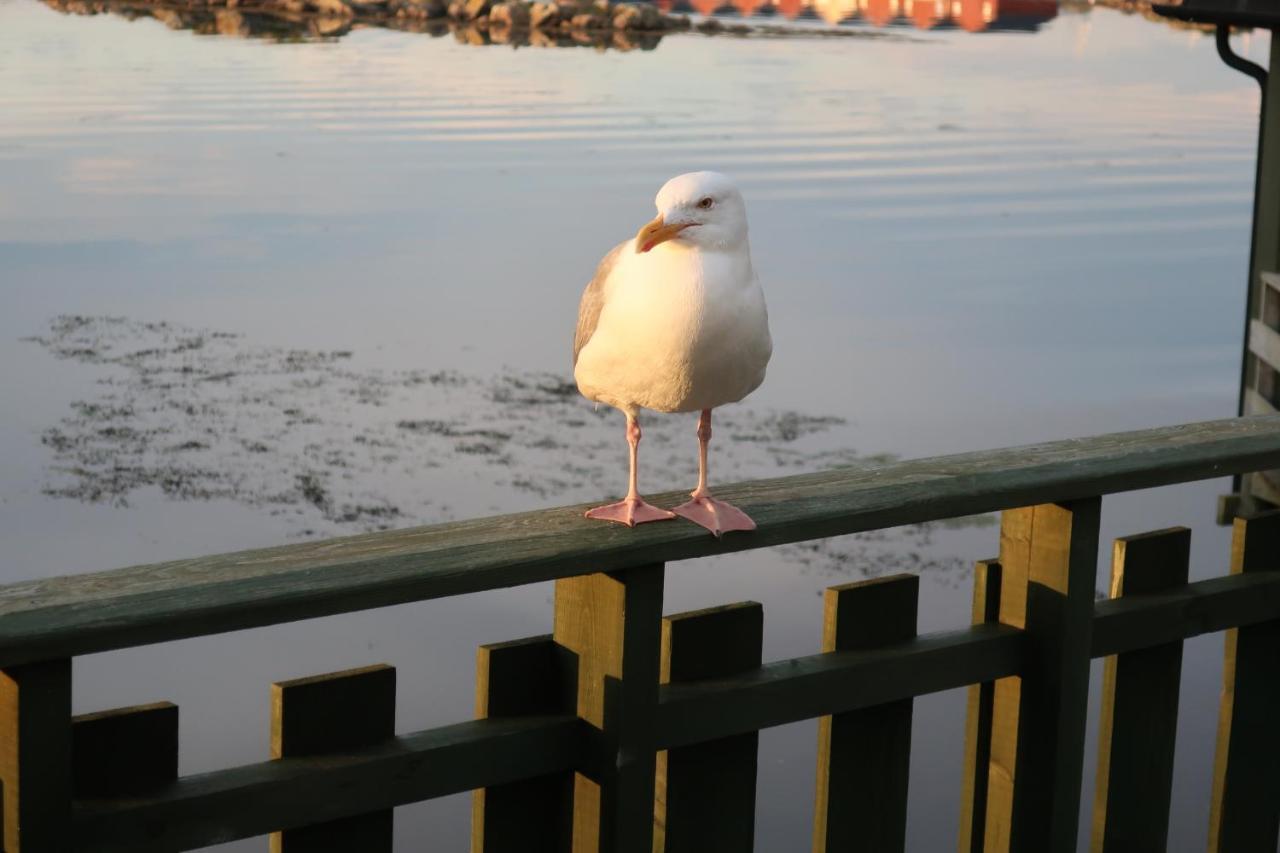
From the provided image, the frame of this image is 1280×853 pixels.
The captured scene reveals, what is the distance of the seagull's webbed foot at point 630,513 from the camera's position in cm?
182

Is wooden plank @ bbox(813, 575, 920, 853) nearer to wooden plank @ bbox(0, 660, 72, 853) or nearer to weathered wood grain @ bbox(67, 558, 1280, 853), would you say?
weathered wood grain @ bbox(67, 558, 1280, 853)

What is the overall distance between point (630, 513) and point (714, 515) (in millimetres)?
99

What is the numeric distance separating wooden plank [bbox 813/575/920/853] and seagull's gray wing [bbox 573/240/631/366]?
486 mm

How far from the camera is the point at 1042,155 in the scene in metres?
17.4

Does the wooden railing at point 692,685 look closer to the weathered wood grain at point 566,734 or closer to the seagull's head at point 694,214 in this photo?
the weathered wood grain at point 566,734

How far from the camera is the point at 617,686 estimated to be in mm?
1820

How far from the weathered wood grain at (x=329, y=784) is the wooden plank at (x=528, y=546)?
0.59 ft

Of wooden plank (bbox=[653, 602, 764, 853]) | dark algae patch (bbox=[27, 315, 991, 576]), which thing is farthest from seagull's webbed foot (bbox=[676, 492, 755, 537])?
dark algae patch (bbox=[27, 315, 991, 576])

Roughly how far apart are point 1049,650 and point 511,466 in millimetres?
5726

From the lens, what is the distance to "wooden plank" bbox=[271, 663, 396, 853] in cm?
171

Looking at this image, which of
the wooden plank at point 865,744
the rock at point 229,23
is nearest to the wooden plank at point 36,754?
the wooden plank at point 865,744

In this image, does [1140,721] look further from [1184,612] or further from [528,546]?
[528,546]

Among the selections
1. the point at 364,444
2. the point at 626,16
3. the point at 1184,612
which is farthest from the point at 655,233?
the point at 626,16

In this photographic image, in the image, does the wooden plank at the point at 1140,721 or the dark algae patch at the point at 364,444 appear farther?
the dark algae patch at the point at 364,444
